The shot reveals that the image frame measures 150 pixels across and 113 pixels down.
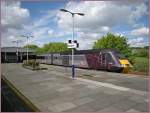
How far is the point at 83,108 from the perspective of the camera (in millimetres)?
9781

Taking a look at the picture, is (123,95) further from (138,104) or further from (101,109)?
(101,109)

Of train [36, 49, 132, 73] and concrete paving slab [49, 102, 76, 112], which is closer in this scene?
concrete paving slab [49, 102, 76, 112]

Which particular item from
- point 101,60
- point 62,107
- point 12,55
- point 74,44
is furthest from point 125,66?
point 12,55

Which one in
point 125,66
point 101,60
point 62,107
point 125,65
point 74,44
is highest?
point 74,44

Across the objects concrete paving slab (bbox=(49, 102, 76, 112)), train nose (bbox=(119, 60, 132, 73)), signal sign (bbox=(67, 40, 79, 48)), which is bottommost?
concrete paving slab (bbox=(49, 102, 76, 112))

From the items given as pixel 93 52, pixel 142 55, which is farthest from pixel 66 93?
pixel 142 55

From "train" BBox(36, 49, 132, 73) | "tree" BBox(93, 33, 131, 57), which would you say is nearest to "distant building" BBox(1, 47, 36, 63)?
"tree" BBox(93, 33, 131, 57)

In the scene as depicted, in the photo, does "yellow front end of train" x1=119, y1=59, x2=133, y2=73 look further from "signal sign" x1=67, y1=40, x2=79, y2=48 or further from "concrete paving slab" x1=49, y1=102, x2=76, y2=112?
"concrete paving slab" x1=49, y1=102, x2=76, y2=112

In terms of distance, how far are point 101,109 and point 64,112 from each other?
1.70 meters

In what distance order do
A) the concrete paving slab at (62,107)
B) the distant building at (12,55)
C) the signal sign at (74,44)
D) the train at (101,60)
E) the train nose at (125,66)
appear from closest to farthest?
the concrete paving slab at (62,107), the signal sign at (74,44), the train nose at (125,66), the train at (101,60), the distant building at (12,55)

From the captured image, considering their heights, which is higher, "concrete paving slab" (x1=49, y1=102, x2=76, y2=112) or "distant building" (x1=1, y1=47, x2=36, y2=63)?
"distant building" (x1=1, y1=47, x2=36, y2=63)

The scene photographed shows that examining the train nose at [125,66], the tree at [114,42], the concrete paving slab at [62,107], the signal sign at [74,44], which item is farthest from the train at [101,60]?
the concrete paving slab at [62,107]

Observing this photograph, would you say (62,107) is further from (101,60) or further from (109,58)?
(101,60)

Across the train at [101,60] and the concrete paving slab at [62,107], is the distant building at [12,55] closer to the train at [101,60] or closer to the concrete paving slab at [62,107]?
the train at [101,60]
